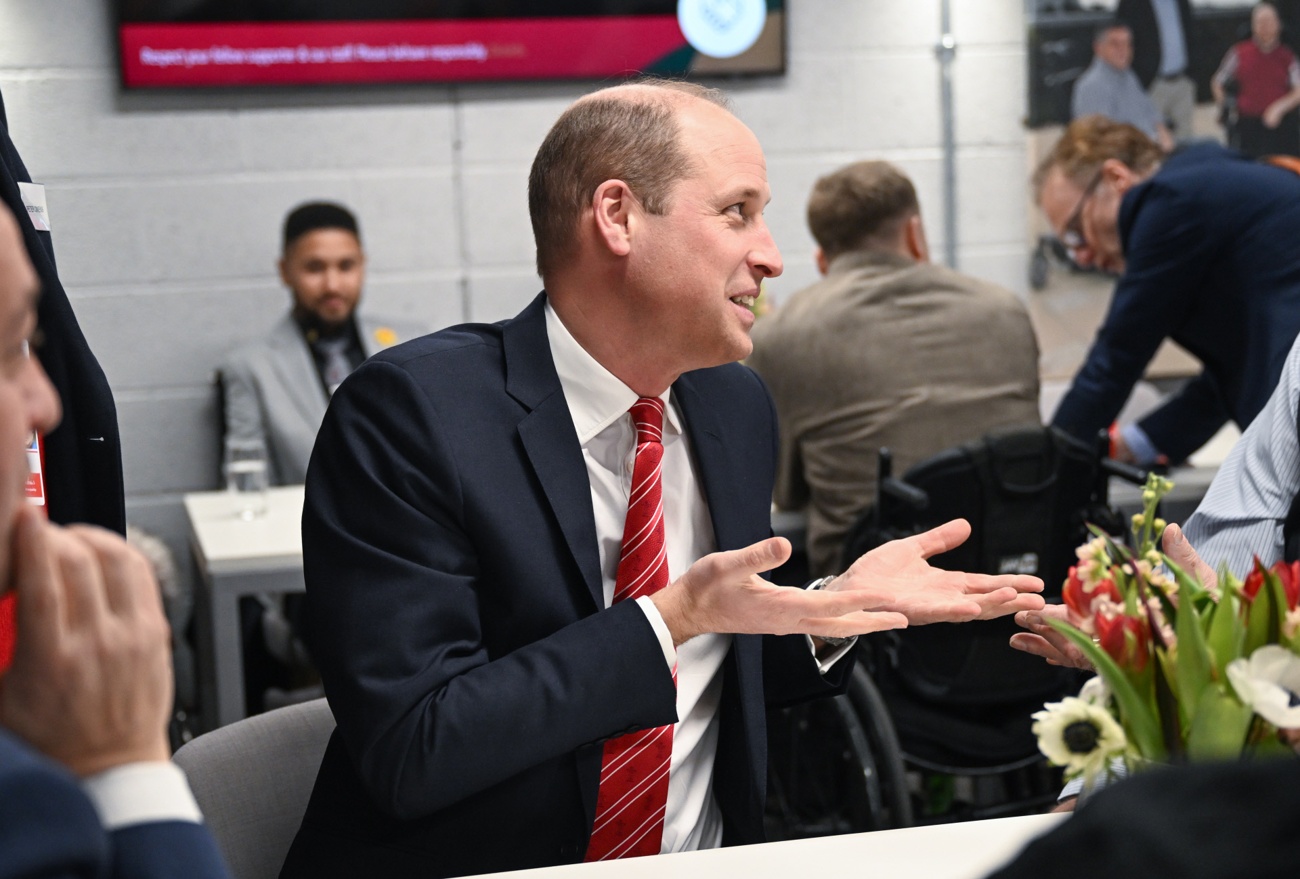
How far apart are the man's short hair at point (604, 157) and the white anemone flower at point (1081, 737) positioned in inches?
30.9

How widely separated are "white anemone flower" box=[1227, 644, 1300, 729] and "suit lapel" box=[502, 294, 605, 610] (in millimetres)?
668

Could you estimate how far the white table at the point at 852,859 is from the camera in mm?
1092

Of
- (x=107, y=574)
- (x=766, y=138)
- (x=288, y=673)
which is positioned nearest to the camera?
(x=107, y=574)

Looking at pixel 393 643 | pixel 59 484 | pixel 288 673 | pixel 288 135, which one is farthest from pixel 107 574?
pixel 288 135

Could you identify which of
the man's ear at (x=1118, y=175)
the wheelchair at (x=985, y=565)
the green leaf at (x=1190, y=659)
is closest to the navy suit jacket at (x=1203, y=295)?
the man's ear at (x=1118, y=175)

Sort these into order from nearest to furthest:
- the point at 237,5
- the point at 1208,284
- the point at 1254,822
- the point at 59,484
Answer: the point at 1254,822, the point at 59,484, the point at 1208,284, the point at 237,5

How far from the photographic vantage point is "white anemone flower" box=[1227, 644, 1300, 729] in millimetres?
926

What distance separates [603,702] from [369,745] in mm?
231

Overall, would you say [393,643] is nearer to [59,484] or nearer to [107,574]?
[59,484]

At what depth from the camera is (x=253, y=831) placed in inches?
56.2

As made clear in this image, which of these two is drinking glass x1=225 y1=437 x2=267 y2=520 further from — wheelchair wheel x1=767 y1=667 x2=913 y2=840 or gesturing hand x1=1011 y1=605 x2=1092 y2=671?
gesturing hand x1=1011 y1=605 x2=1092 y2=671

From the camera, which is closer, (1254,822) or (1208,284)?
(1254,822)

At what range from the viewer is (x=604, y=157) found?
5.08 ft

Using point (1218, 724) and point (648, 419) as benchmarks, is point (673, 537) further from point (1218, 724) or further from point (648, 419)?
point (1218, 724)
